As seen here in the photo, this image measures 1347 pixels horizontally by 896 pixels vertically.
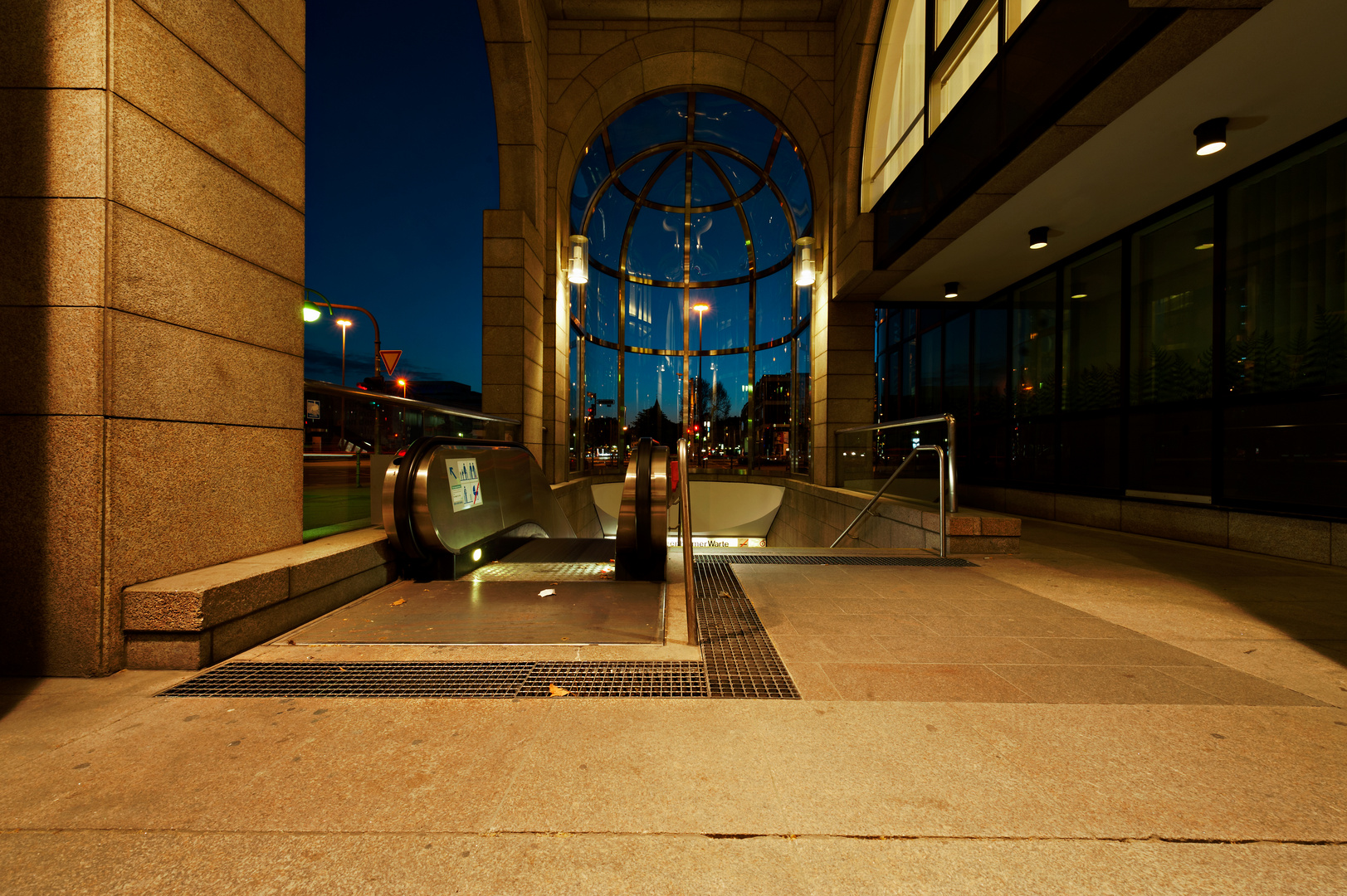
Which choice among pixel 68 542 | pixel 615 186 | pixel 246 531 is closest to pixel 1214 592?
pixel 246 531

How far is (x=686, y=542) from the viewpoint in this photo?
3398 mm

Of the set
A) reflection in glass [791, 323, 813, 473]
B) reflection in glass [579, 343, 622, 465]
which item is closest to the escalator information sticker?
reflection in glass [579, 343, 622, 465]

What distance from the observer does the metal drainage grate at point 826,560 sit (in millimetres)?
5363

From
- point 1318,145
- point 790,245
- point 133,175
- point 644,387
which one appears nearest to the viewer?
point 133,175

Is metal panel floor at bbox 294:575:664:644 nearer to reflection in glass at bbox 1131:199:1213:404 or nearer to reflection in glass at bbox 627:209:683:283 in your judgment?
reflection in glass at bbox 1131:199:1213:404

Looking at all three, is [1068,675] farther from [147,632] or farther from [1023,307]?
[1023,307]

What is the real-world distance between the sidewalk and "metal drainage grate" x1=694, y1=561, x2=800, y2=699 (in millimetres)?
123

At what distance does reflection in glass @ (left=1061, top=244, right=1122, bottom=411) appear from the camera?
7.96 m

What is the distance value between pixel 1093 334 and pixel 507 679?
31.8 ft

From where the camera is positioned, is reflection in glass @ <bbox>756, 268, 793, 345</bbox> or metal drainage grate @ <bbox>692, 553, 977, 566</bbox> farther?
reflection in glass @ <bbox>756, 268, 793, 345</bbox>

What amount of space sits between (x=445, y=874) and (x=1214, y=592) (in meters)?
5.59

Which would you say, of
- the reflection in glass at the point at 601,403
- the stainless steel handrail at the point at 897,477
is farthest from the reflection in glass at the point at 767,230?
the stainless steel handrail at the point at 897,477

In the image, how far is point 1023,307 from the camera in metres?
10.0

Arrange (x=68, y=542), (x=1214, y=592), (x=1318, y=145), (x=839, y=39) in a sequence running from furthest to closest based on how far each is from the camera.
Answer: (x=839, y=39), (x=1318, y=145), (x=1214, y=592), (x=68, y=542)
